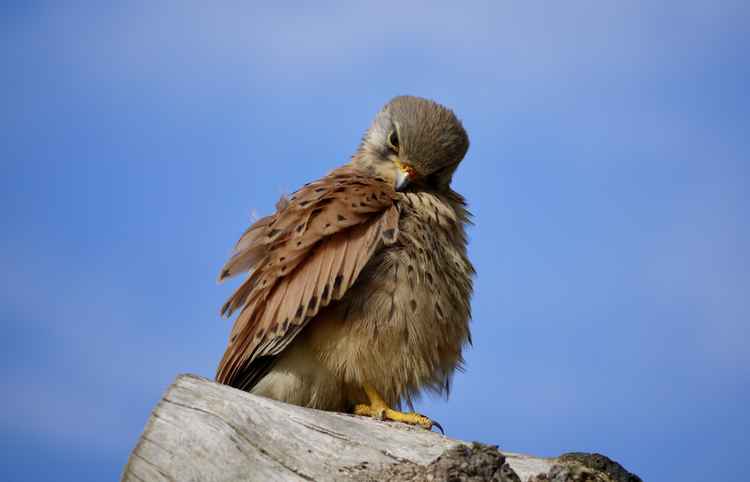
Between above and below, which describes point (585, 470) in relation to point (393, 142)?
below

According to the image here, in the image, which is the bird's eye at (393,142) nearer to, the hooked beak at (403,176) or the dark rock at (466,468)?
the hooked beak at (403,176)

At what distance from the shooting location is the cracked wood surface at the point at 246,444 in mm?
3334

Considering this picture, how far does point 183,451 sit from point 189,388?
0.26m

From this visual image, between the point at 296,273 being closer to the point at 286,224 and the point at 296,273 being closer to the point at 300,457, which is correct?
the point at 286,224

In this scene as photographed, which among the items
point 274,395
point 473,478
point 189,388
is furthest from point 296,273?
point 473,478

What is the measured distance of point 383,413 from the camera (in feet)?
13.3

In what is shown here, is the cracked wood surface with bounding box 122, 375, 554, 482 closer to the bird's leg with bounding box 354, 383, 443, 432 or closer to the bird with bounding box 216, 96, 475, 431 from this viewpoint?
the bird's leg with bounding box 354, 383, 443, 432

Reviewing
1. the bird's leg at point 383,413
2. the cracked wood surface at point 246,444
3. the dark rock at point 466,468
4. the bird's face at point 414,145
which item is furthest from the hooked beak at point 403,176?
the dark rock at point 466,468

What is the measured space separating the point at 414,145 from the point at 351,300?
97 cm

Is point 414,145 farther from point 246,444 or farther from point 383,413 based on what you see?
point 246,444

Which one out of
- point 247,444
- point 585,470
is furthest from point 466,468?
point 247,444

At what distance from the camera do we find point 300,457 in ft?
11.2

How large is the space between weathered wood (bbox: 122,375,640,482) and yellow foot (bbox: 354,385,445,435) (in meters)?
0.33

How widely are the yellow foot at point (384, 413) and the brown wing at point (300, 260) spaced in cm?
46
